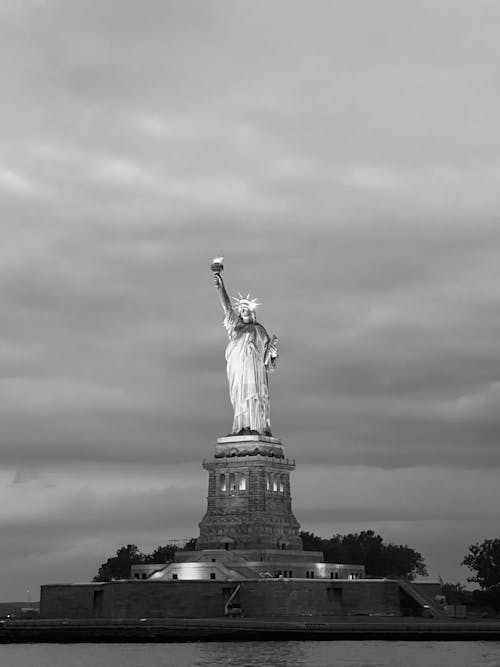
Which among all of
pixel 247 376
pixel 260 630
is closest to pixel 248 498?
pixel 247 376

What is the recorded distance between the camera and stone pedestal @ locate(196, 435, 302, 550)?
8881 centimetres

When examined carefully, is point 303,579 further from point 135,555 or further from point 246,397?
point 135,555

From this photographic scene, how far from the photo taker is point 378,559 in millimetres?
117688

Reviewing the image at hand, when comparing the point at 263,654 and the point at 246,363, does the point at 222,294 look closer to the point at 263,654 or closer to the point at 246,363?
the point at 246,363

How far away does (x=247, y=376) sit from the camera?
92875 millimetres

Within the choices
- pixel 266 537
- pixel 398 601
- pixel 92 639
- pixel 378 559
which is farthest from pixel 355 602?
pixel 378 559

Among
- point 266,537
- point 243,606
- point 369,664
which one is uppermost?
point 266,537

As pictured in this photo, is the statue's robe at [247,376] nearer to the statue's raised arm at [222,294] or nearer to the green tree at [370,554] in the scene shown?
the statue's raised arm at [222,294]

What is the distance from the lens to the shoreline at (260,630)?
72250 millimetres

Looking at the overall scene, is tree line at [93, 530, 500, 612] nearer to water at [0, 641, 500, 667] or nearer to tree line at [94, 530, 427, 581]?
tree line at [94, 530, 427, 581]

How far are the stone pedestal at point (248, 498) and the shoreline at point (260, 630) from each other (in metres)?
12.8

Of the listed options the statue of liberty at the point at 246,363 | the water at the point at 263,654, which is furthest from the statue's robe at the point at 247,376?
the water at the point at 263,654

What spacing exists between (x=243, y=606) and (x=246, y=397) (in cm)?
1755

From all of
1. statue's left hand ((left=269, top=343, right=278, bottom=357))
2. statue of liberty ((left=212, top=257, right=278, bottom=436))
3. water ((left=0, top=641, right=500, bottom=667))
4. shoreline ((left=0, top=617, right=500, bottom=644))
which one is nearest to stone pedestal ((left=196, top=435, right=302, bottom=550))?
statue of liberty ((left=212, top=257, right=278, bottom=436))
